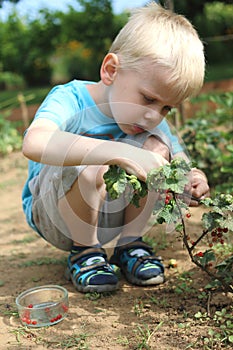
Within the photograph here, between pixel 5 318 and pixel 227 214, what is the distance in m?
0.83

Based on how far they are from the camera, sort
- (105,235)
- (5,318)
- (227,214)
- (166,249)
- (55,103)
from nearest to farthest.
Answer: (227,214), (5,318), (55,103), (105,235), (166,249)

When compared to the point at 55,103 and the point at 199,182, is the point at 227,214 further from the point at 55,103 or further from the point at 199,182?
the point at 55,103

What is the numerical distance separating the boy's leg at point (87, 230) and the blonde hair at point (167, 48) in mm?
407

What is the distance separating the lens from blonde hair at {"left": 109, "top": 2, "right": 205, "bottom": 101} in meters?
1.67

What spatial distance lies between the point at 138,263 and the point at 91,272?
202 mm

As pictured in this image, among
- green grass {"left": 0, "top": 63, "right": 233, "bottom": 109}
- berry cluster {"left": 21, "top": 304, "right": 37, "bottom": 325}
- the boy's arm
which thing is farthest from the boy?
green grass {"left": 0, "top": 63, "right": 233, "bottom": 109}

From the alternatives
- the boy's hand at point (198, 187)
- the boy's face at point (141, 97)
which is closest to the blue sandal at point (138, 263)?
the boy's hand at point (198, 187)

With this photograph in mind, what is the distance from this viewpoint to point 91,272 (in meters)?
1.81

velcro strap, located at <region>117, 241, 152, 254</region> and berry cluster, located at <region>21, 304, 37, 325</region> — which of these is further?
velcro strap, located at <region>117, 241, 152, 254</region>

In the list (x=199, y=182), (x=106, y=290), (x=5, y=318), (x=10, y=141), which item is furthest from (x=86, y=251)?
(x=10, y=141)

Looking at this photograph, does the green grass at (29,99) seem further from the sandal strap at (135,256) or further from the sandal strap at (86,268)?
the sandal strap at (86,268)

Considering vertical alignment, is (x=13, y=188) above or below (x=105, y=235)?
below

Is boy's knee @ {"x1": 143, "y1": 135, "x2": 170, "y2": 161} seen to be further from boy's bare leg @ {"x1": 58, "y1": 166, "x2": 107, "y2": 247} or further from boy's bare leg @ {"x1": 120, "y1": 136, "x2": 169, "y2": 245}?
boy's bare leg @ {"x1": 58, "y1": 166, "x2": 107, "y2": 247}

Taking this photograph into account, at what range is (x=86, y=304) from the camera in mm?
1733
